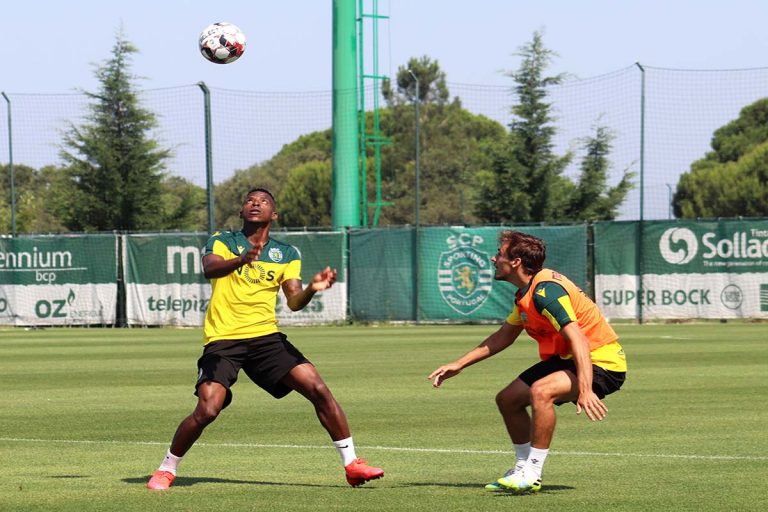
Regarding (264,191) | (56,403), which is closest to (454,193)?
(56,403)

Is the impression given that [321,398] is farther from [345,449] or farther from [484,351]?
[484,351]

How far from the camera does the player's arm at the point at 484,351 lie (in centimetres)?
962

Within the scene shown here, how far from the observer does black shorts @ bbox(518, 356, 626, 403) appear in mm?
9227

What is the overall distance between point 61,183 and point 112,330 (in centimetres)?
1519

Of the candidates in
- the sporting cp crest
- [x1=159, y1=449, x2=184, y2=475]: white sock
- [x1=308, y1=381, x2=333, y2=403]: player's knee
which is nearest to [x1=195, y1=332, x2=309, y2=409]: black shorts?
[x1=308, y1=381, x2=333, y2=403]: player's knee

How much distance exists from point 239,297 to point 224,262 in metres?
0.35

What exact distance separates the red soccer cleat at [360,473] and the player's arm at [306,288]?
1102 millimetres

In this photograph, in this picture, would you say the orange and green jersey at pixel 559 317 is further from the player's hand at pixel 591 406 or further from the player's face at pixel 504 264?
the player's hand at pixel 591 406

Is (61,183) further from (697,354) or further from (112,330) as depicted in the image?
(697,354)

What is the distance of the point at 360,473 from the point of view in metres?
9.34

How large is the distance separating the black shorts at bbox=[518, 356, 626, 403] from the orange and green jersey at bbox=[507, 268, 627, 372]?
0.04 metres

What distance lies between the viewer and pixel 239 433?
13164mm

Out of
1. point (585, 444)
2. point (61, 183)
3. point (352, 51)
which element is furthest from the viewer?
point (61, 183)

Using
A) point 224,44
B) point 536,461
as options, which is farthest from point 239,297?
point 224,44
